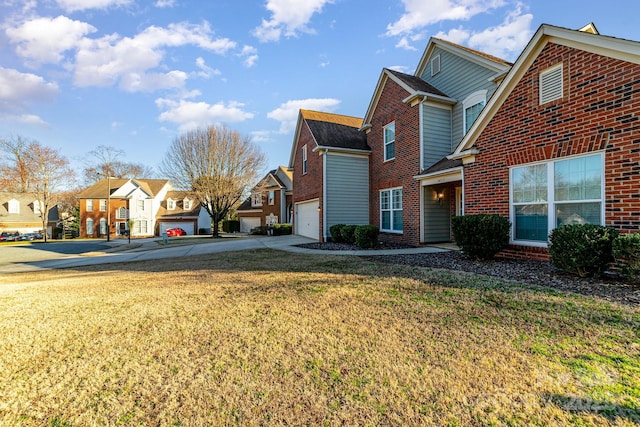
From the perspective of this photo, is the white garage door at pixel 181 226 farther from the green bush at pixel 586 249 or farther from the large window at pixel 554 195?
the green bush at pixel 586 249

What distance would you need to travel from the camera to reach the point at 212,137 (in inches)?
955

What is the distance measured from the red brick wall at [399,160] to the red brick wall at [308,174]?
2821 mm

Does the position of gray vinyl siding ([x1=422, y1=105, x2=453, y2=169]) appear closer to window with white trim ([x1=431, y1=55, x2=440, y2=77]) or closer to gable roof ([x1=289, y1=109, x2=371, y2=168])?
window with white trim ([x1=431, y1=55, x2=440, y2=77])

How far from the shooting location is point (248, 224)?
38.4m

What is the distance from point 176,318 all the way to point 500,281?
18.5 ft

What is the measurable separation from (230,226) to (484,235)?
3628cm

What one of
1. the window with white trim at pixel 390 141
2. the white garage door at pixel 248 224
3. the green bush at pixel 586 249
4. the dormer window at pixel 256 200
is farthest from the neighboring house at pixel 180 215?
the green bush at pixel 586 249

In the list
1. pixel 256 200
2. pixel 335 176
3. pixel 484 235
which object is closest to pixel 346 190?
pixel 335 176

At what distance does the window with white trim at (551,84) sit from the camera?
22.6 ft

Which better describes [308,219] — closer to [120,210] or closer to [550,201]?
[550,201]

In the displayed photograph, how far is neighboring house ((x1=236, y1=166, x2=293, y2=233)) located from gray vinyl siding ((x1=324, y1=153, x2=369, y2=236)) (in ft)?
52.2

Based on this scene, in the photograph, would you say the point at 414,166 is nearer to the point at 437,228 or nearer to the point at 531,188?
the point at 437,228

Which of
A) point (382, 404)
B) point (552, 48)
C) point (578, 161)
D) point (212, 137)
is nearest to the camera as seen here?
point (382, 404)

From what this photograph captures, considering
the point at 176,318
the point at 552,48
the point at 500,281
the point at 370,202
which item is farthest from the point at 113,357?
the point at 370,202
